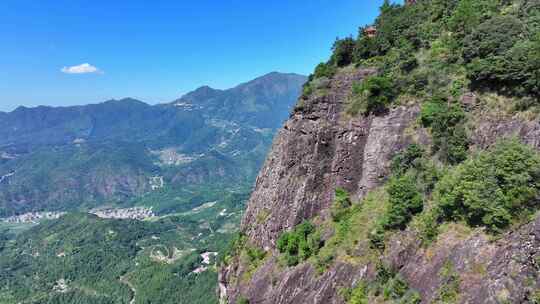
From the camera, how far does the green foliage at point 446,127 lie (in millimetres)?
28875

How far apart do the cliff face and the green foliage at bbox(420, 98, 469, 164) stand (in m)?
1.15

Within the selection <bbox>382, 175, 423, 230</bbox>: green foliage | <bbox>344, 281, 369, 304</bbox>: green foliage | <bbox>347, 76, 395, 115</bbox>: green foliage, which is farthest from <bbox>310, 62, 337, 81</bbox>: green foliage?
<bbox>344, 281, 369, 304</bbox>: green foliage

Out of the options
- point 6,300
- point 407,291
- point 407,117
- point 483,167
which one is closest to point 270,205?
point 407,117

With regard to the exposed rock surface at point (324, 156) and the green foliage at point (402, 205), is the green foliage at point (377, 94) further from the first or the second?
the green foliage at point (402, 205)

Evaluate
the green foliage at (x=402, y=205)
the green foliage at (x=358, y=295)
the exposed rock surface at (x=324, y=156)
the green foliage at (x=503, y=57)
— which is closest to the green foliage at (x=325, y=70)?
the exposed rock surface at (x=324, y=156)

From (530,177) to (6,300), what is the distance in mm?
209513

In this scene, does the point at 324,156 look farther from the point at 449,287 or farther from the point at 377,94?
the point at 449,287

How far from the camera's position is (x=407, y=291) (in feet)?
A: 75.4

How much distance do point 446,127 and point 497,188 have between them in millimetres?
11358

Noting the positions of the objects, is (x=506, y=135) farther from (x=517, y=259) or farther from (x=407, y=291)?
(x=407, y=291)

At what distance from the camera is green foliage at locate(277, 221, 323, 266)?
113ft

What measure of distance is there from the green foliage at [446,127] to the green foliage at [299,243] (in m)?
15.0

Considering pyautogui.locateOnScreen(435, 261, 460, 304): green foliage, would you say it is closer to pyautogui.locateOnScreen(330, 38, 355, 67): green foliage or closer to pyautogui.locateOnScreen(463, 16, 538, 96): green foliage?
pyautogui.locateOnScreen(463, 16, 538, 96): green foliage

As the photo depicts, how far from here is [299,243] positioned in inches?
1420
